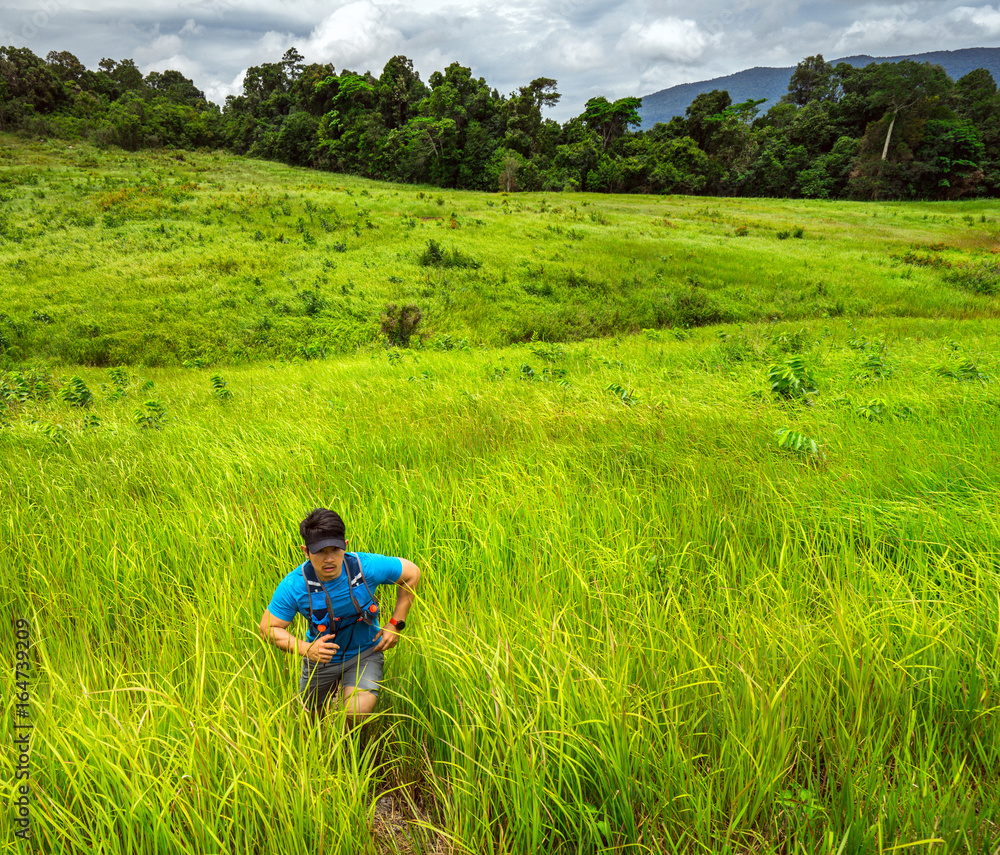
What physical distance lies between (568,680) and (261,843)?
3.67ft

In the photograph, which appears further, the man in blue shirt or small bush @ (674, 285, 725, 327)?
small bush @ (674, 285, 725, 327)

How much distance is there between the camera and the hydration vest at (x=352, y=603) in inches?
81.4

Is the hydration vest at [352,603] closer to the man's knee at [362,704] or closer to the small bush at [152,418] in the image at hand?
the man's knee at [362,704]

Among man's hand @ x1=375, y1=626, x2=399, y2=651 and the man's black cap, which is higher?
the man's black cap

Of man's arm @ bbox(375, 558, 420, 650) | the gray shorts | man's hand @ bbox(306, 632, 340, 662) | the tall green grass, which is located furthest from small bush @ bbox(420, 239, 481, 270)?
man's hand @ bbox(306, 632, 340, 662)

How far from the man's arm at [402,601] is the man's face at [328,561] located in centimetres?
30

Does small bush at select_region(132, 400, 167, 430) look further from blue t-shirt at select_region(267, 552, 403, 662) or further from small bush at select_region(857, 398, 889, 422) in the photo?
small bush at select_region(857, 398, 889, 422)

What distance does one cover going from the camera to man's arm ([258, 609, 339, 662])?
1.88 meters

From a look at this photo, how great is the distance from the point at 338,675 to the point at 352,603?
330 millimetres

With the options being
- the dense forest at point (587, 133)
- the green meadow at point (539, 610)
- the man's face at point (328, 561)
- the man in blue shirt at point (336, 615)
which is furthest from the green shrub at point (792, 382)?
the dense forest at point (587, 133)

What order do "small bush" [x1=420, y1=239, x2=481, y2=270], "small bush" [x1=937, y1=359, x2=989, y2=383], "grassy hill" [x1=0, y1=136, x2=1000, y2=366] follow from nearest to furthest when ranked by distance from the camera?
"small bush" [x1=937, y1=359, x2=989, y2=383], "grassy hill" [x1=0, y1=136, x2=1000, y2=366], "small bush" [x1=420, y1=239, x2=481, y2=270]

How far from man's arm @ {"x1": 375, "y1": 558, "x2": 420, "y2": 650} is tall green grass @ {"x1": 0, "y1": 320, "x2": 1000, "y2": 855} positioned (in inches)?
5.9

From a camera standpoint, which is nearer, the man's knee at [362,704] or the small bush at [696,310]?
the man's knee at [362,704]

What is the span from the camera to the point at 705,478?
3.63 m
